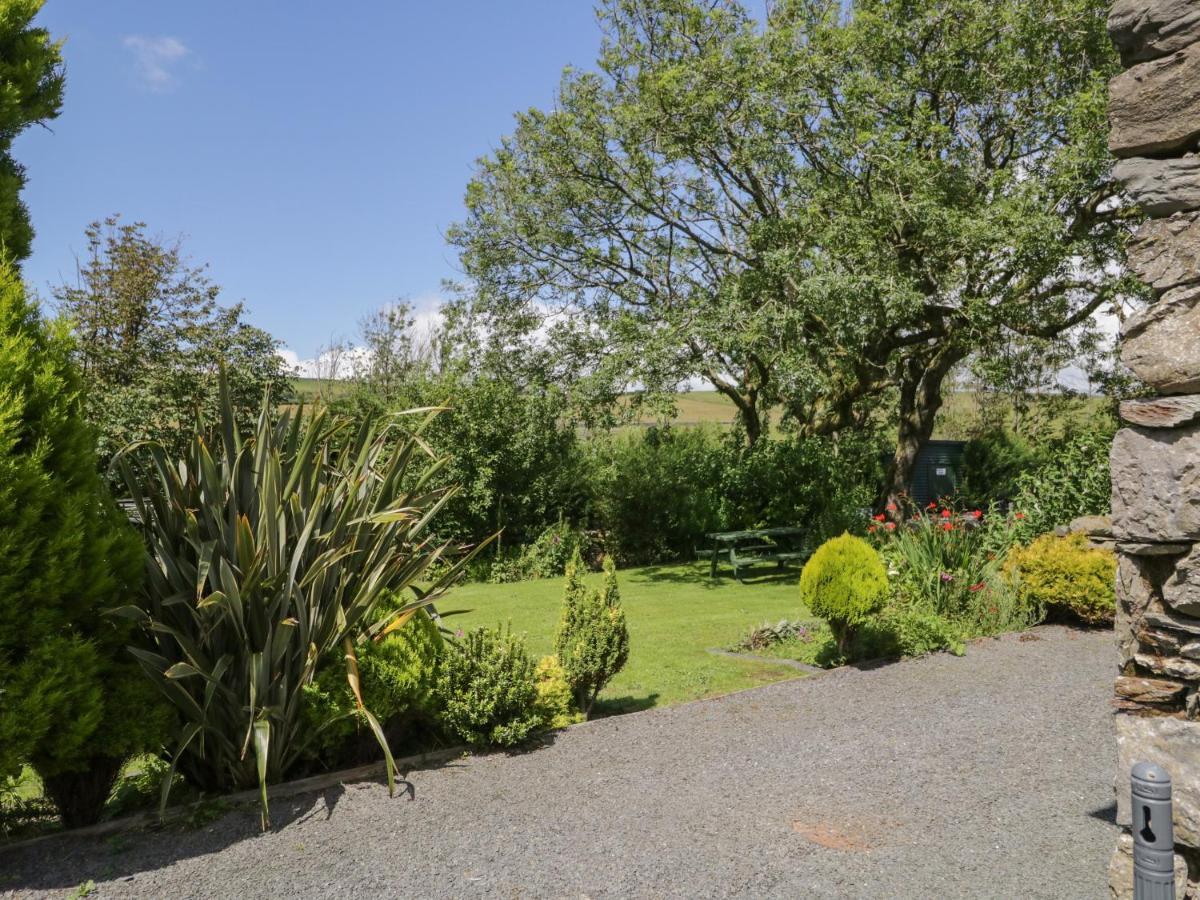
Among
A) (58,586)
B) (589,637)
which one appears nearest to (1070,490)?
(589,637)

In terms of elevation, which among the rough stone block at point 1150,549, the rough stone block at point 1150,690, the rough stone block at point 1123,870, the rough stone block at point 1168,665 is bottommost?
the rough stone block at point 1123,870

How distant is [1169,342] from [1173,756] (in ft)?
3.81

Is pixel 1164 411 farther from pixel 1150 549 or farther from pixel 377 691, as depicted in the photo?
pixel 377 691

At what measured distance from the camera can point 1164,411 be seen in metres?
2.46

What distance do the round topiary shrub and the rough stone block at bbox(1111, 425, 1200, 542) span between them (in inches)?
163

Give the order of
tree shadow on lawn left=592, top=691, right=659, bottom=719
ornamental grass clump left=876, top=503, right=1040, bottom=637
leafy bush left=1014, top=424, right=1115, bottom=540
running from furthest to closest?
leafy bush left=1014, top=424, right=1115, bottom=540 < ornamental grass clump left=876, top=503, right=1040, bottom=637 < tree shadow on lawn left=592, top=691, right=659, bottom=719

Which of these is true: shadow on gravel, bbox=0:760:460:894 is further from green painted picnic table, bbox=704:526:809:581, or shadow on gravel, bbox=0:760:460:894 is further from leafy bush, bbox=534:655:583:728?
green painted picnic table, bbox=704:526:809:581

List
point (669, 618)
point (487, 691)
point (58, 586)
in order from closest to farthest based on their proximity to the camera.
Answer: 1. point (58, 586)
2. point (487, 691)
3. point (669, 618)

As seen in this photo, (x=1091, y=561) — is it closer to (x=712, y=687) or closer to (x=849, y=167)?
(x=712, y=687)

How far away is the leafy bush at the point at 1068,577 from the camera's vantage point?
7.95 meters

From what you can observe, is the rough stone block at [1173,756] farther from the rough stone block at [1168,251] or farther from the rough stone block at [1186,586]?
the rough stone block at [1168,251]

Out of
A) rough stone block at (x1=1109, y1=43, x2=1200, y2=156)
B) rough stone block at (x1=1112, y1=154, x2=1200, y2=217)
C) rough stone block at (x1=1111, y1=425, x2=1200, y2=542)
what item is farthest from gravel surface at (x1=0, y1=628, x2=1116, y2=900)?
rough stone block at (x1=1109, y1=43, x2=1200, y2=156)

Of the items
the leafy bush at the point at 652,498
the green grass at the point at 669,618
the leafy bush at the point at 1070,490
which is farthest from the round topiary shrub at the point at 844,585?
the leafy bush at the point at 652,498

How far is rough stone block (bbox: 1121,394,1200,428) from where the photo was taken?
2402mm
